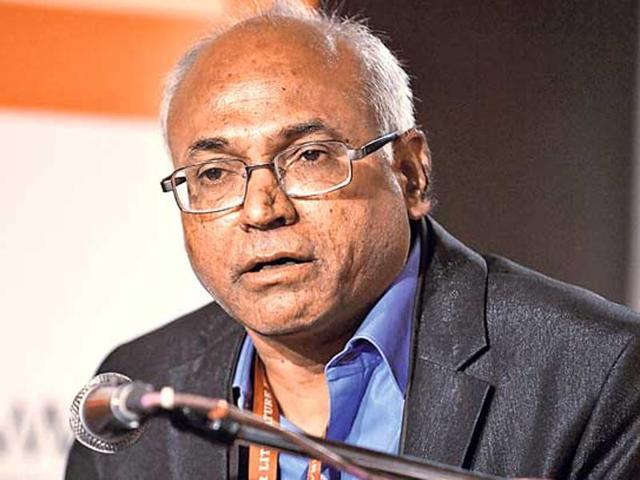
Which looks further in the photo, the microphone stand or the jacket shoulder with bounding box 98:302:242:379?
the jacket shoulder with bounding box 98:302:242:379

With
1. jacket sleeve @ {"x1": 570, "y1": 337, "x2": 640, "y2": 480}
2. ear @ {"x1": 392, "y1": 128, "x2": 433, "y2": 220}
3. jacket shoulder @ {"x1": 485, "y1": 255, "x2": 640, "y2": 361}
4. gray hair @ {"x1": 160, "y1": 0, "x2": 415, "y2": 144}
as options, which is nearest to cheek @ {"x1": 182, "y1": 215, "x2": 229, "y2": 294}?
gray hair @ {"x1": 160, "y1": 0, "x2": 415, "y2": 144}

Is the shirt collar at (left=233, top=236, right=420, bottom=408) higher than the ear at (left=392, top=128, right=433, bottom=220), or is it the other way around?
the ear at (left=392, top=128, right=433, bottom=220)

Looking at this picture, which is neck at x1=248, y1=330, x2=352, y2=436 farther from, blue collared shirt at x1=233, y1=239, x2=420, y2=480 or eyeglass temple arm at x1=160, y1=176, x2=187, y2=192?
eyeglass temple arm at x1=160, y1=176, x2=187, y2=192

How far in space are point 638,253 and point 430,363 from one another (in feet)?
4.81

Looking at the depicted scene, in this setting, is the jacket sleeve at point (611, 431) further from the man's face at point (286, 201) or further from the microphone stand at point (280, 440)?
the microphone stand at point (280, 440)

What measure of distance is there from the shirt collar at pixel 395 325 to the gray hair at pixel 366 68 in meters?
0.27

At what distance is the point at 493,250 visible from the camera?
3609mm

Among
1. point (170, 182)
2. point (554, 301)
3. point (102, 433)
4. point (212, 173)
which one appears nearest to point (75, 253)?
point (170, 182)

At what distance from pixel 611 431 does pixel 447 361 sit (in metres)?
0.30

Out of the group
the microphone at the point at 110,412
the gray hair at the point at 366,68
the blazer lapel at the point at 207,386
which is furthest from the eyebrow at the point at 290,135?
the microphone at the point at 110,412

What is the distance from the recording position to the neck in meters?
2.38

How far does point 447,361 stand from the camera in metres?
2.31

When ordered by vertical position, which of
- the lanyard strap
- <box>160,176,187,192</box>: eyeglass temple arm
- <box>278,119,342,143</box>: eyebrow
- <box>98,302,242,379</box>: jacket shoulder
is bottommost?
the lanyard strap

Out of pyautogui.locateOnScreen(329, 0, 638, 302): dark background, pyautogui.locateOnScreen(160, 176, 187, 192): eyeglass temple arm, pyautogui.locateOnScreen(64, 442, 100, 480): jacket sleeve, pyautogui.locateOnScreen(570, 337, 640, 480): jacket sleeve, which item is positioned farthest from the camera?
pyautogui.locateOnScreen(329, 0, 638, 302): dark background
